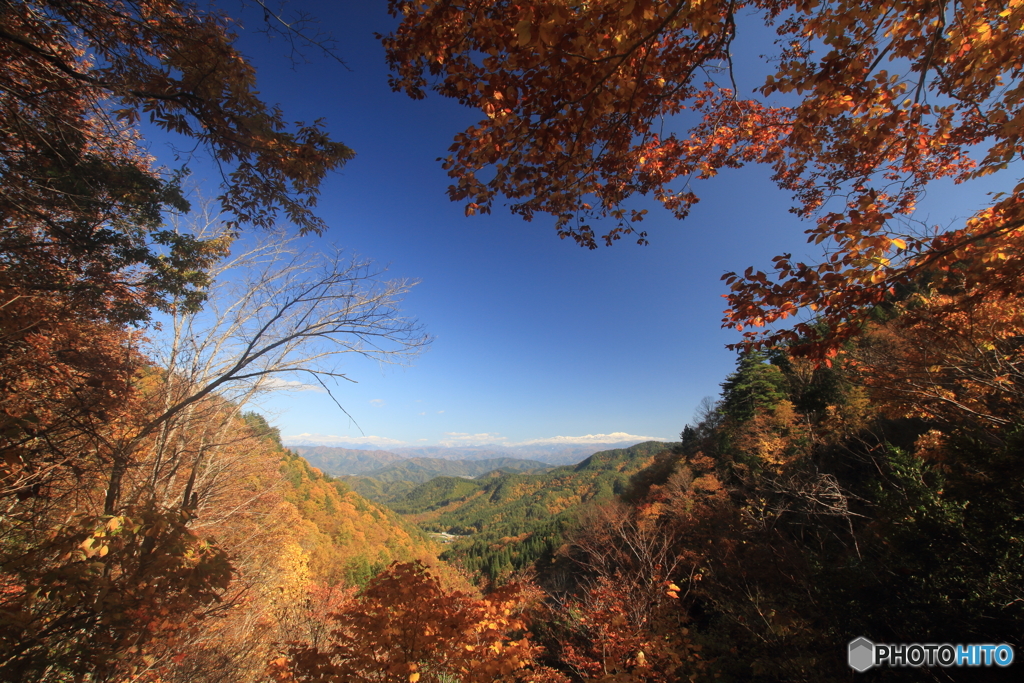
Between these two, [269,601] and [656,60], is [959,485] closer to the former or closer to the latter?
[656,60]

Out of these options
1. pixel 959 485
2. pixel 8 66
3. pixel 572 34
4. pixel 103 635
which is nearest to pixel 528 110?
pixel 572 34

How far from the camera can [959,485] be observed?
4.34m

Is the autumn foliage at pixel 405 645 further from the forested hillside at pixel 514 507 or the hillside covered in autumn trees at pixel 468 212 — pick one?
the forested hillside at pixel 514 507

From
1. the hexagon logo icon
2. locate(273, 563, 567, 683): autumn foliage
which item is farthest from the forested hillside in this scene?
locate(273, 563, 567, 683): autumn foliage

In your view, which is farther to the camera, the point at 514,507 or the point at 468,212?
the point at 514,507

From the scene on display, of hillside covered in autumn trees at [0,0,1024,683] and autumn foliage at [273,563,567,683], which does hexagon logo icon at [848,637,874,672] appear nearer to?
hillside covered in autumn trees at [0,0,1024,683]

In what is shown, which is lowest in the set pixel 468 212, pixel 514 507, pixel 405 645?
pixel 514 507

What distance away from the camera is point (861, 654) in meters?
5.22

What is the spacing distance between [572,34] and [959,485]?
7.25m

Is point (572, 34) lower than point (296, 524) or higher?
higher

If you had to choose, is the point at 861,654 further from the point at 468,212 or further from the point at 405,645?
the point at 468,212

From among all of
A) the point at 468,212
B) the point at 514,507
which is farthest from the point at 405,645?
the point at 514,507

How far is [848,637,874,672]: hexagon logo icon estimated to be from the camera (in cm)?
501

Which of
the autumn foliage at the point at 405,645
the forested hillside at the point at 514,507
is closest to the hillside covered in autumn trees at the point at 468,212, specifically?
the autumn foliage at the point at 405,645
